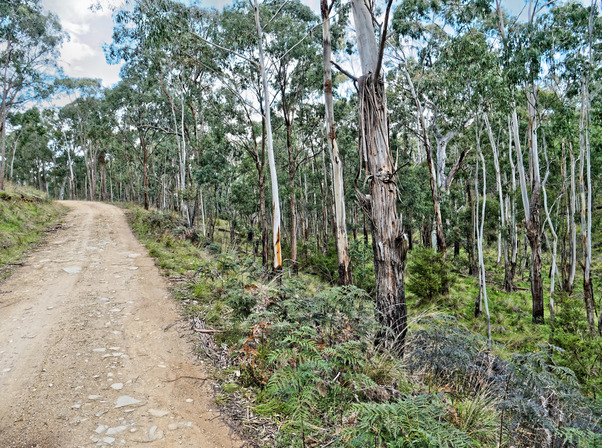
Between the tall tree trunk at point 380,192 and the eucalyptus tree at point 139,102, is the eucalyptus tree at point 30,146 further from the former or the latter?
the tall tree trunk at point 380,192

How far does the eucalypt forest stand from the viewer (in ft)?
9.30

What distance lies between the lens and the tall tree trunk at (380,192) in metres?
3.93

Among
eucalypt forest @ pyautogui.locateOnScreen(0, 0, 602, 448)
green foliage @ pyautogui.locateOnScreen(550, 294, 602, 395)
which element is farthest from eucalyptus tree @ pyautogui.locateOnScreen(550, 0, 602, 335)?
green foliage @ pyautogui.locateOnScreen(550, 294, 602, 395)

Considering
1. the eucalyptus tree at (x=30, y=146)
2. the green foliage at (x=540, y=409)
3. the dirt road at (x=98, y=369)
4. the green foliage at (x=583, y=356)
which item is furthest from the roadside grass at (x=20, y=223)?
the green foliage at (x=583, y=356)

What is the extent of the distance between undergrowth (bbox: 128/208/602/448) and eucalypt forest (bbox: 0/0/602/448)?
24 millimetres

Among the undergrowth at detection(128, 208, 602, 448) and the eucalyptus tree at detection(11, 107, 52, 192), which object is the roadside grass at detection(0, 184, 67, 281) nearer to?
the undergrowth at detection(128, 208, 602, 448)

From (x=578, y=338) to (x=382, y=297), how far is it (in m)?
5.91

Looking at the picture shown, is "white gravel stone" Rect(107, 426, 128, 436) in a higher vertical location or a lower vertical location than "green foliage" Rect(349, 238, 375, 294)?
higher

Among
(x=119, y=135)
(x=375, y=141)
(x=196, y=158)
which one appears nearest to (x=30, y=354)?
(x=375, y=141)

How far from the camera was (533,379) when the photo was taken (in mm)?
2969

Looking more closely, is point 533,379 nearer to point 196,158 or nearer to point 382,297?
point 382,297

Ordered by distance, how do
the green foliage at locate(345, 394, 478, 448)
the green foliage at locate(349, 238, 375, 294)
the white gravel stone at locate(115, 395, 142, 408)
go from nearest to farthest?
the green foliage at locate(345, 394, 478, 448), the white gravel stone at locate(115, 395, 142, 408), the green foliage at locate(349, 238, 375, 294)

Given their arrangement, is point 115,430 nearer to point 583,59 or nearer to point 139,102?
point 583,59

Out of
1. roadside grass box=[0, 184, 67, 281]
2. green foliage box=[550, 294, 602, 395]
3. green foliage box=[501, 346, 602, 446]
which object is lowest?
green foliage box=[550, 294, 602, 395]
